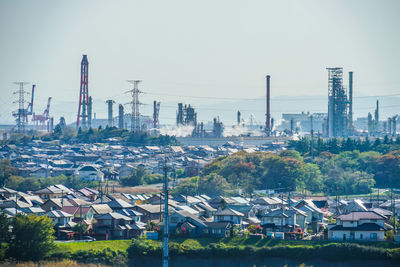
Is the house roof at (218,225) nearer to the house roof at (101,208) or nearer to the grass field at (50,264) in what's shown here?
the house roof at (101,208)

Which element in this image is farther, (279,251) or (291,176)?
(291,176)

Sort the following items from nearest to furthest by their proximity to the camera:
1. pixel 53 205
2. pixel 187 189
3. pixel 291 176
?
pixel 53 205 < pixel 187 189 < pixel 291 176

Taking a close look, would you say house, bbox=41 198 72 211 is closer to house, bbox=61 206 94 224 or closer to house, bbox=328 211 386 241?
house, bbox=61 206 94 224

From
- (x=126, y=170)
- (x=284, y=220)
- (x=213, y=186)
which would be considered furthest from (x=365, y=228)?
(x=126, y=170)

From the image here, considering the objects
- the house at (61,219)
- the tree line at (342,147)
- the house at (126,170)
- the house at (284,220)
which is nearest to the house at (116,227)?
the house at (61,219)

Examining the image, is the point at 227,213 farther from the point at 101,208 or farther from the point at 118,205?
the point at 101,208

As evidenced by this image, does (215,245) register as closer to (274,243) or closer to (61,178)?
(274,243)

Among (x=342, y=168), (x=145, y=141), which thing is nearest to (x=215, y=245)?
(x=342, y=168)

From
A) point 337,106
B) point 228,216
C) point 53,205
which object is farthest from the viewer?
point 337,106
